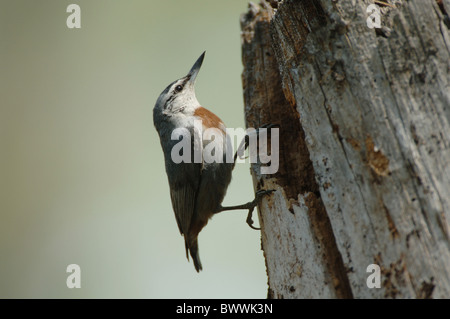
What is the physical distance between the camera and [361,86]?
8.07 feet

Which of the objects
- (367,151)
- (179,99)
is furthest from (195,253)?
(367,151)

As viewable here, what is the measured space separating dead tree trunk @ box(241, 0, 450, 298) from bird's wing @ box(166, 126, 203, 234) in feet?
4.43

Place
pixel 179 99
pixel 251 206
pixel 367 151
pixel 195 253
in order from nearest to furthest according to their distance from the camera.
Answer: pixel 367 151, pixel 251 206, pixel 195 253, pixel 179 99

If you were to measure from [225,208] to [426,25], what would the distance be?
99.1 inches

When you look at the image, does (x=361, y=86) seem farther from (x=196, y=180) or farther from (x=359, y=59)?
(x=196, y=180)

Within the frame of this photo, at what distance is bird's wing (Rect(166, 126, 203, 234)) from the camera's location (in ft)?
13.9

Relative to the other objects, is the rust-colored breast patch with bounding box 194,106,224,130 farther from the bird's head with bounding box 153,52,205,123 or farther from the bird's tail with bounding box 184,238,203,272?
the bird's tail with bounding box 184,238,203,272

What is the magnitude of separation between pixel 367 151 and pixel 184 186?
2233 millimetres

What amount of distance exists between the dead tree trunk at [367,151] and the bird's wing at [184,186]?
135 cm

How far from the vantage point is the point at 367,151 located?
2.38 m

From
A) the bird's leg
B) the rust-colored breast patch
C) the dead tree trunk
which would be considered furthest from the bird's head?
the dead tree trunk

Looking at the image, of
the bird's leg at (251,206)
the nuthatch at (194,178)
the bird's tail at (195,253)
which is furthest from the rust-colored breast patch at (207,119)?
the bird's tail at (195,253)

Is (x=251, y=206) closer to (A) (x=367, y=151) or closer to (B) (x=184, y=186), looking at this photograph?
(B) (x=184, y=186)
